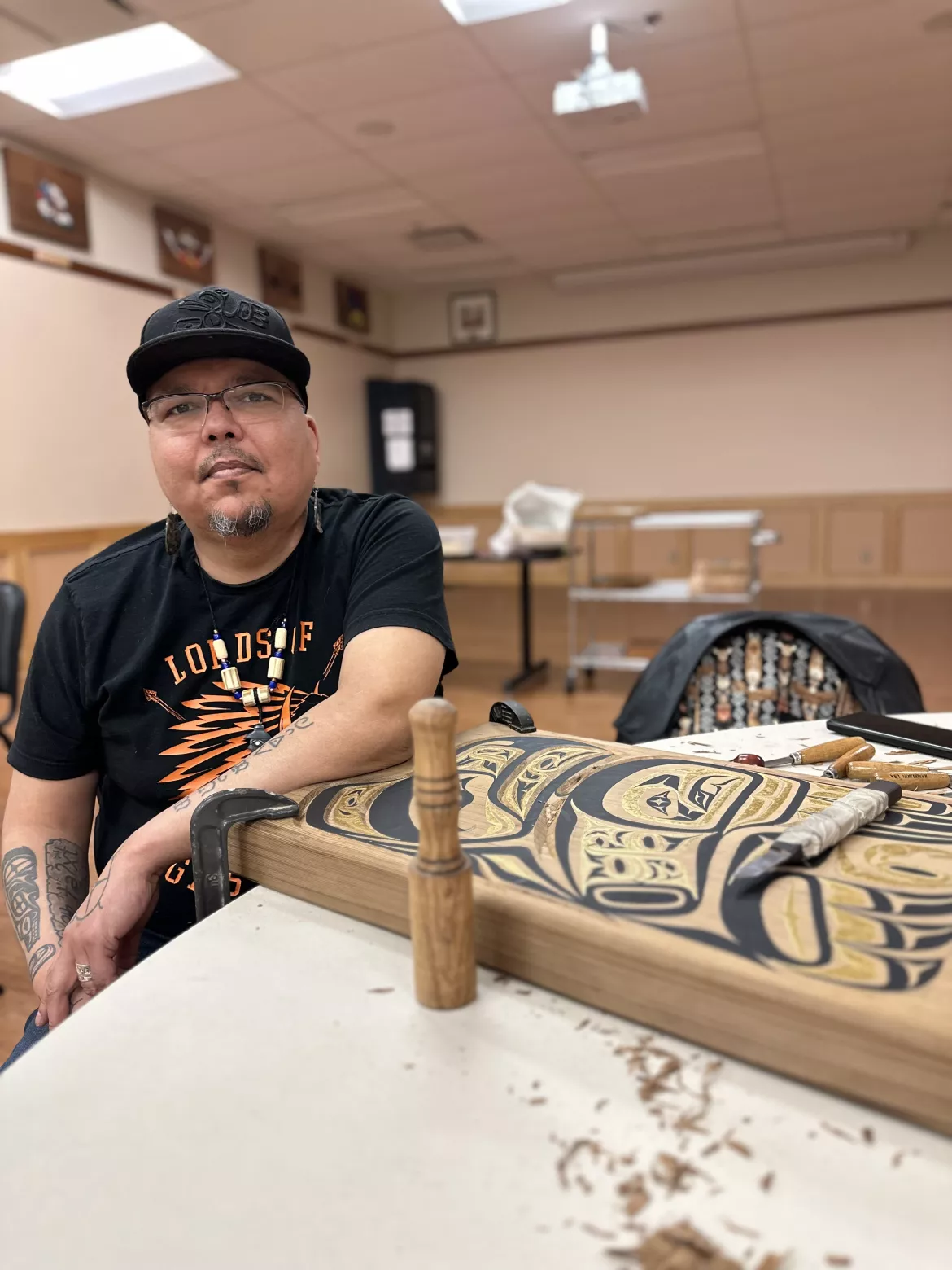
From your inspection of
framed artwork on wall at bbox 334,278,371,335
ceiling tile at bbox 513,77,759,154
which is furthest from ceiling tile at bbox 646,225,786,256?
framed artwork on wall at bbox 334,278,371,335

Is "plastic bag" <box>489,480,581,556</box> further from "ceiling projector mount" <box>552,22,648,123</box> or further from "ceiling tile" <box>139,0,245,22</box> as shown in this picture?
"ceiling tile" <box>139,0,245,22</box>

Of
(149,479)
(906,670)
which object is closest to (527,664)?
(149,479)

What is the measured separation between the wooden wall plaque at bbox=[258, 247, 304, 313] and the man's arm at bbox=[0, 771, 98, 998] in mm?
4622

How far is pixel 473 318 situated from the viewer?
262 inches

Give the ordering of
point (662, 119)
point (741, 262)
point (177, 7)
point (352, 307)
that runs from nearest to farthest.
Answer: point (177, 7), point (662, 119), point (741, 262), point (352, 307)

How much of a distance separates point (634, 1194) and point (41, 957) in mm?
817

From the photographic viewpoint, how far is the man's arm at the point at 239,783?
81 cm

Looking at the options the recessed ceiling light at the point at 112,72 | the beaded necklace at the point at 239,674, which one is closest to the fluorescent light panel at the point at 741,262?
the recessed ceiling light at the point at 112,72

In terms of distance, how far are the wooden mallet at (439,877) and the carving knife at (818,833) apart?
192 millimetres

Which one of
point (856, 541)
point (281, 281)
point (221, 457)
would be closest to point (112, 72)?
point (281, 281)

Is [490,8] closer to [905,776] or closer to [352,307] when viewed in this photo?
[905,776]

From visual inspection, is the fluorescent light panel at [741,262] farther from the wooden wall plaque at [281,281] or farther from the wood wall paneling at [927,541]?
the wooden wall plaque at [281,281]

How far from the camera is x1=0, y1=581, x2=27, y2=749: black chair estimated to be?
2492mm

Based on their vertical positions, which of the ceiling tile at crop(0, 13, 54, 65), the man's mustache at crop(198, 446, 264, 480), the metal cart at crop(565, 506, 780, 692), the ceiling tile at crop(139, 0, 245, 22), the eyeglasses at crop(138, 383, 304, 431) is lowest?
the metal cart at crop(565, 506, 780, 692)
